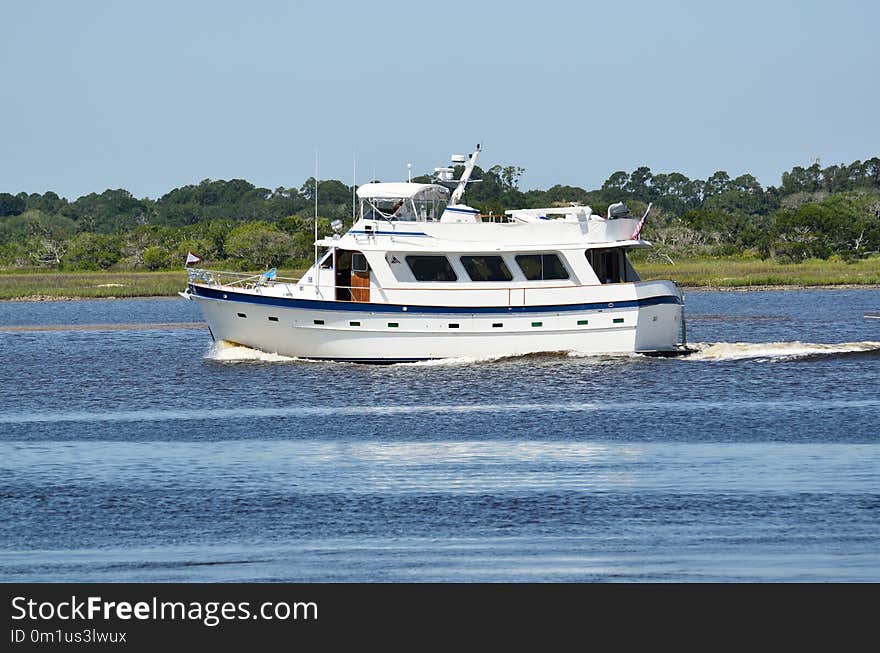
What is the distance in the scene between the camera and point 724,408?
31.5m

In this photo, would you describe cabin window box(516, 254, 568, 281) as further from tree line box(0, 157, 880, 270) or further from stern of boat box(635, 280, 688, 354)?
tree line box(0, 157, 880, 270)

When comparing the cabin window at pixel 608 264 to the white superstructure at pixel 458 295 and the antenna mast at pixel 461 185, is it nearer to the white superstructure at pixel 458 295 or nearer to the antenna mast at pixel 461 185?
the white superstructure at pixel 458 295

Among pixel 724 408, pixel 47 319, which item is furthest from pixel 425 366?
pixel 47 319

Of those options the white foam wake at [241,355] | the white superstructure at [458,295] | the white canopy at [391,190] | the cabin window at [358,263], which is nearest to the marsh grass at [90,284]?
the white foam wake at [241,355]

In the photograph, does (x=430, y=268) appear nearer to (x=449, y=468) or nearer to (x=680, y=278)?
(x=449, y=468)

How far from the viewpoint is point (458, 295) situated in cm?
3934

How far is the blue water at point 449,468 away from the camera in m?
18.0

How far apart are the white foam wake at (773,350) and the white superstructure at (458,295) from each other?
2026 millimetres

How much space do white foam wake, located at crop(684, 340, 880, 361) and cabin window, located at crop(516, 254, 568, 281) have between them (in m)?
4.54

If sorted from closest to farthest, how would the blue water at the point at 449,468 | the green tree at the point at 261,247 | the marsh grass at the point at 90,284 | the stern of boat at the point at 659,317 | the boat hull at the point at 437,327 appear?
the blue water at the point at 449,468, the boat hull at the point at 437,327, the stern of boat at the point at 659,317, the marsh grass at the point at 90,284, the green tree at the point at 261,247

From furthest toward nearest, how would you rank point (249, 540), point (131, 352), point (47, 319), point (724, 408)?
point (47, 319)
point (131, 352)
point (724, 408)
point (249, 540)
